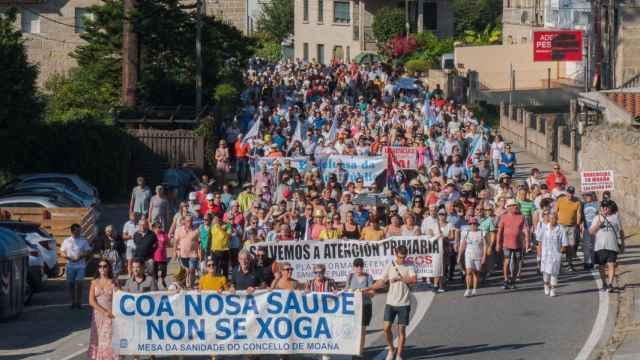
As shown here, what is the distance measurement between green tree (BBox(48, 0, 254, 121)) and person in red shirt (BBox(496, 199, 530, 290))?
71.4 ft

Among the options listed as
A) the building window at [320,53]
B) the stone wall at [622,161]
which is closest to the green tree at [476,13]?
the building window at [320,53]

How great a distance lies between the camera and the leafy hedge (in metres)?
38.0

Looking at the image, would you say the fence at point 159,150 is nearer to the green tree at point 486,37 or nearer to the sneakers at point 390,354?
the sneakers at point 390,354

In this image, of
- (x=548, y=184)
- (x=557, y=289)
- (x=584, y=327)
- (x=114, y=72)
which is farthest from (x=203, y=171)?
(x=584, y=327)

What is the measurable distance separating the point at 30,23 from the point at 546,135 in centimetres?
3627

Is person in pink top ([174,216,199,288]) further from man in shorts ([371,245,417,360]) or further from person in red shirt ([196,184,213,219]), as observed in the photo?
man in shorts ([371,245,417,360])

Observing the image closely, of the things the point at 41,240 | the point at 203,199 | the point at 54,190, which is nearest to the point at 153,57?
the point at 54,190

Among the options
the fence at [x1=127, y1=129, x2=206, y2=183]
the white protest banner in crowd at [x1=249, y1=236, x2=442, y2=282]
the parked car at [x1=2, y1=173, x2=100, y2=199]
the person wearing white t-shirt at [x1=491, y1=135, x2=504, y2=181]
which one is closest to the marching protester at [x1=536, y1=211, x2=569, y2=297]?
the white protest banner in crowd at [x1=249, y1=236, x2=442, y2=282]

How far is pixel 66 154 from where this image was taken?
38.2 m

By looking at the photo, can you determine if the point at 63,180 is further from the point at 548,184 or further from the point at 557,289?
the point at 557,289

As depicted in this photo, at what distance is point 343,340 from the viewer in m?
17.9

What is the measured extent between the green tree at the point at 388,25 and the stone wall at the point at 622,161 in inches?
1857

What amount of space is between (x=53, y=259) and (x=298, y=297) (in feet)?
31.0

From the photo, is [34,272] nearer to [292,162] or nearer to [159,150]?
[292,162]
